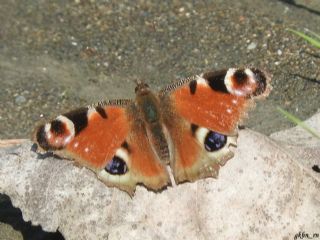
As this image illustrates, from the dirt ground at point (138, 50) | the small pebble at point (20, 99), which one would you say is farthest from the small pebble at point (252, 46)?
the small pebble at point (20, 99)

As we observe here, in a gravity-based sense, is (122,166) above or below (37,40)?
above

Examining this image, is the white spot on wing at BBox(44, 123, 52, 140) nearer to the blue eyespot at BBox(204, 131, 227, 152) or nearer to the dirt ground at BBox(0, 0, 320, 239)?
the blue eyespot at BBox(204, 131, 227, 152)

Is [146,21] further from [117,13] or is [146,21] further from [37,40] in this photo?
[37,40]

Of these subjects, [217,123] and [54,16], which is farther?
[54,16]

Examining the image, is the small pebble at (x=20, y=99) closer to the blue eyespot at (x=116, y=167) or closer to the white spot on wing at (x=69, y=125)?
the white spot on wing at (x=69, y=125)

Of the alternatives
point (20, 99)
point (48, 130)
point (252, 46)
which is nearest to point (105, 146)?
point (48, 130)

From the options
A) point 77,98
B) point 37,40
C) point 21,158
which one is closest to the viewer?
point 21,158

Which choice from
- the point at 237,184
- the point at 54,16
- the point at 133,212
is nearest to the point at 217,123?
the point at 237,184

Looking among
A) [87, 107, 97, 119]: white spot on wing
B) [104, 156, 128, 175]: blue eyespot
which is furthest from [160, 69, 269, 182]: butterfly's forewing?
[87, 107, 97, 119]: white spot on wing
